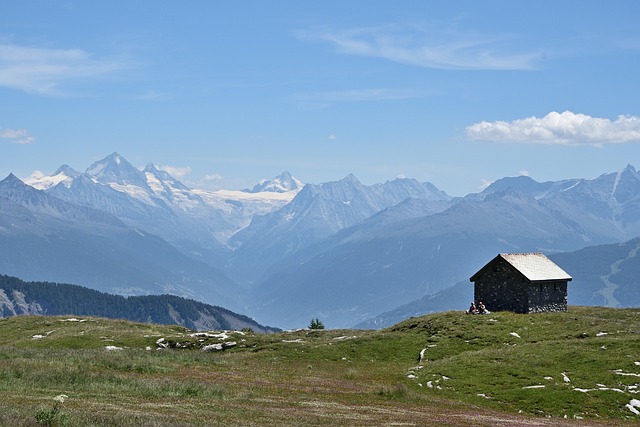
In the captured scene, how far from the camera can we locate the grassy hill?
3186 centimetres

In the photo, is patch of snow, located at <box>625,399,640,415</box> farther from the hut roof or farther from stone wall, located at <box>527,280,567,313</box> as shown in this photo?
stone wall, located at <box>527,280,567,313</box>

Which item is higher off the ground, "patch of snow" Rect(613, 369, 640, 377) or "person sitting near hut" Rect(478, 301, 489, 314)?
"person sitting near hut" Rect(478, 301, 489, 314)

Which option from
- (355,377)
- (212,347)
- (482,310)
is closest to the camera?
(355,377)

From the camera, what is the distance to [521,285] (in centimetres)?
8188

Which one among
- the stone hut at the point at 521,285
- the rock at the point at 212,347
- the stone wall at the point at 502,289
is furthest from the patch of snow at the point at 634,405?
the rock at the point at 212,347

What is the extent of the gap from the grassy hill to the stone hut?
5.22 m

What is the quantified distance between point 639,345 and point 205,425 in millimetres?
41015

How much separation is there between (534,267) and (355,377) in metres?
38.6

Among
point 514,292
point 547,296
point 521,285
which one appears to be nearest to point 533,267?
point 547,296

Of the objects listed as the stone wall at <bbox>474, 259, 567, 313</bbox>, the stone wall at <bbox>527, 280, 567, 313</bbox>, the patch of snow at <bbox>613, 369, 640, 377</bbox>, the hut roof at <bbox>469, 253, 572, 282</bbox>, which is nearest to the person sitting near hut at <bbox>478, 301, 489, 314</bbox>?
the stone wall at <bbox>474, 259, 567, 313</bbox>

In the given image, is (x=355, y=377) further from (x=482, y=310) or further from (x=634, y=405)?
(x=482, y=310)

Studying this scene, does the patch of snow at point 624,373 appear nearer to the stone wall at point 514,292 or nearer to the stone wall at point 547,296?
the stone wall at point 514,292

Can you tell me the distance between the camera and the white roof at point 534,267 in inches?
3241

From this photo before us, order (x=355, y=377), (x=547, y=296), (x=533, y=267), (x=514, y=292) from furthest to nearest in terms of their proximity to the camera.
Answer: (x=533, y=267), (x=547, y=296), (x=514, y=292), (x=355, y=377)
